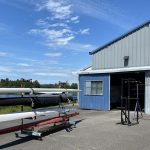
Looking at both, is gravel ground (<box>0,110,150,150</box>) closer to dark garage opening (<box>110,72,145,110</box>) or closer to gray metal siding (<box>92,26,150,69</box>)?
gray metal siding (<box>92,26,150,69</box>)

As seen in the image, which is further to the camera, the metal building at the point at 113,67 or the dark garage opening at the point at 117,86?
the dark garage opening at the point at 117,86

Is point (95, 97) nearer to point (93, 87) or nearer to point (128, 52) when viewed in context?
point (93, 87)

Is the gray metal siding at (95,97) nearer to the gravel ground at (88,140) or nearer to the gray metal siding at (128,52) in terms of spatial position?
the gray metal siding at (128,52)

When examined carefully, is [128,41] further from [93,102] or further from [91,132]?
[91,132]

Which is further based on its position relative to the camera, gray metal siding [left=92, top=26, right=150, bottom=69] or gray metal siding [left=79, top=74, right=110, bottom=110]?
gray metal siding [left=79, top=74, right=110, bottom=110]

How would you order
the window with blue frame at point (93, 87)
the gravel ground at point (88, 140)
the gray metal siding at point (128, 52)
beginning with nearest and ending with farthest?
the gravel ground at point (88, 140)
the gray metal siding at point (128, 52)
the window with blue frame at point (93, 87)

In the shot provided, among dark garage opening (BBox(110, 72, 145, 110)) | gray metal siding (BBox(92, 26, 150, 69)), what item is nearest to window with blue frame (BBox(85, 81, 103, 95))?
dark garage opening (BBox(110, 72, 145, 110))

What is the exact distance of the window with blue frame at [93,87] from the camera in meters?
24.5

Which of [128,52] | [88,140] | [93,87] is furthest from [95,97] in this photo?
[88,140]

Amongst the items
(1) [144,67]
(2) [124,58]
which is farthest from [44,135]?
(2) [124,58]

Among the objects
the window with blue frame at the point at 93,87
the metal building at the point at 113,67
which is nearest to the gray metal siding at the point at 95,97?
the metal building at the point at 113,67

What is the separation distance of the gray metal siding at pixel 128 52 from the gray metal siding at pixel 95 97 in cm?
168

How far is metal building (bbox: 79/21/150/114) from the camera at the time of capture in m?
23.4

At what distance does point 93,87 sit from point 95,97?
0.81 meters
